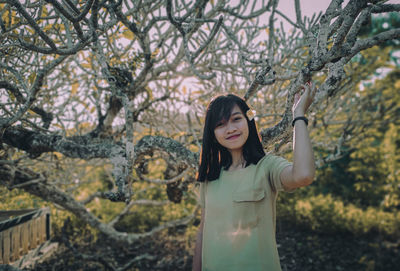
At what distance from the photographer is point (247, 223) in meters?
1.42

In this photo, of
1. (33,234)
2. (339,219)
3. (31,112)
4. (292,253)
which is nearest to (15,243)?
(33,234)

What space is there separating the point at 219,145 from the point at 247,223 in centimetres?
53

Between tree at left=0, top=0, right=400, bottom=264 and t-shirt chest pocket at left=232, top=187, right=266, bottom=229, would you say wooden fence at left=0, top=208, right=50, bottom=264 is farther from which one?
t-shirt chest pocket at left=232, top=187, right=266, bottom=229

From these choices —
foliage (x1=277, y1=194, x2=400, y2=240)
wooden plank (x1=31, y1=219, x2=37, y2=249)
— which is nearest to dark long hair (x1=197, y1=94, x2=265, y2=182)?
wooden plank (x1=31, y1=219, x2=37, y2=249)

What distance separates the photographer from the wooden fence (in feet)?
11.5

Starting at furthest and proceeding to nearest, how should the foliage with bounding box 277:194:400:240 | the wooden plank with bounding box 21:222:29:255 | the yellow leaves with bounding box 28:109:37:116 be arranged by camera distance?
the foliage with bounding box 277:194:400:240
the wooden plank with bounding box 21:222:29:255
the yellow leaves with bounding box 28:109:37:116

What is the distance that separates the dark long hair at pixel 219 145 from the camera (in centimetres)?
160

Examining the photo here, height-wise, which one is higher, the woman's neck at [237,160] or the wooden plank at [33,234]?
the woman's neck at [237,160]

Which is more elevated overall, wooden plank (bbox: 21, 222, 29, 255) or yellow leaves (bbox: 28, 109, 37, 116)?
yellow leaves (bbox: 28, 109, 37, 116)

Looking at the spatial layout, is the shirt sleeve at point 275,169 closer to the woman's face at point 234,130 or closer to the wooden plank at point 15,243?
the woman's face at point 234,130

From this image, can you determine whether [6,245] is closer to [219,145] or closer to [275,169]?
[219,145]

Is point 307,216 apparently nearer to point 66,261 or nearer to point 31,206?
point 66,261

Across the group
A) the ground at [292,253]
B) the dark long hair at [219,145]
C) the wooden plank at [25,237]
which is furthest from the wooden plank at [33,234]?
the dark long hair at [219,145]

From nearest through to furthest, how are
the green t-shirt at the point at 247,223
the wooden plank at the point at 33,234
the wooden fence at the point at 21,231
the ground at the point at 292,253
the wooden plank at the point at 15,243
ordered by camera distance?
1. the green t-shirt at the point at 247,223
2. the wooden fence at the point at 21,231
3. the wooden plank at the point at 15,243
4. the wooden plank at the point at 33,234
5. the ground at the point at 292,253
